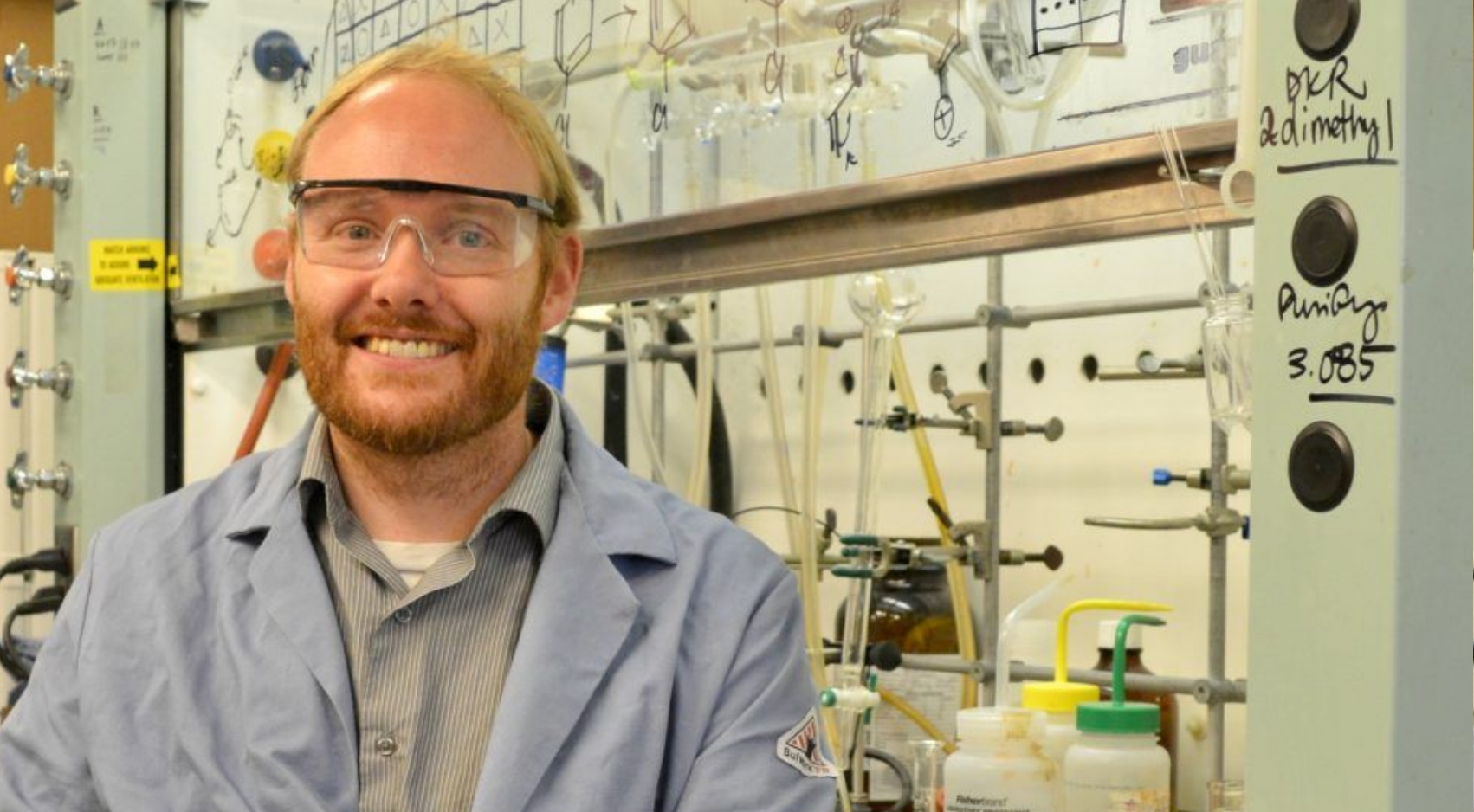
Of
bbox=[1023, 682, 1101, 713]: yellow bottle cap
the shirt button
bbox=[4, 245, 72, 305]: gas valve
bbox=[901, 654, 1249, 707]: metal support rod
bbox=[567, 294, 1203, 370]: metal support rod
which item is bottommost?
bbox=[901, 654, 1249, 707]: metal support rod

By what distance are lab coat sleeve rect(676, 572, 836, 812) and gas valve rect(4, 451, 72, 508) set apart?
1758 mm

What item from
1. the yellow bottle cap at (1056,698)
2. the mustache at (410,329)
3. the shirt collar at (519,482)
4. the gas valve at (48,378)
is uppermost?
the mustache at (410,329)

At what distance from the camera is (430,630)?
5.26 ft

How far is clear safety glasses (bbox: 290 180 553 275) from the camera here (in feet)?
5.42

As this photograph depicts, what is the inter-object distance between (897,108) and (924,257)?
0.48ft

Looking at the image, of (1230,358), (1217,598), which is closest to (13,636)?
(1217,598)

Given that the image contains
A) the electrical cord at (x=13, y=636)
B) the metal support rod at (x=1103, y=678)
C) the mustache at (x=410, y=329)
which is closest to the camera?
the mustache at (x=410, y=329)

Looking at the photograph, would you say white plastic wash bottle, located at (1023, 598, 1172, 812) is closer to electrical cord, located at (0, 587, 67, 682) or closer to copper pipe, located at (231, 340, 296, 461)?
electrical cord, located at (0, 587, 67, 682)

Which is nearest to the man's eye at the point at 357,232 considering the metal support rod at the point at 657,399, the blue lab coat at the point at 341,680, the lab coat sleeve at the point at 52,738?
the blue lab coat at the point at 341,680

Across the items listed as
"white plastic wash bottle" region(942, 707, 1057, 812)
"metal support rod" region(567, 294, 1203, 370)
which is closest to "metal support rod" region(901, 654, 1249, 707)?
"white plastic wash bottle" region(942, 707, 1057, 812)

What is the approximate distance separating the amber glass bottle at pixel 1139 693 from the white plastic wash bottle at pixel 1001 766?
0.44m

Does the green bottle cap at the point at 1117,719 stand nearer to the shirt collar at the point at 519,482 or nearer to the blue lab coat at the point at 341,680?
the blue lab coat at the point at 341,680

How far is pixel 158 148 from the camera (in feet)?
10.1

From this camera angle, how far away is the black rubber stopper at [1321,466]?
103 cm
